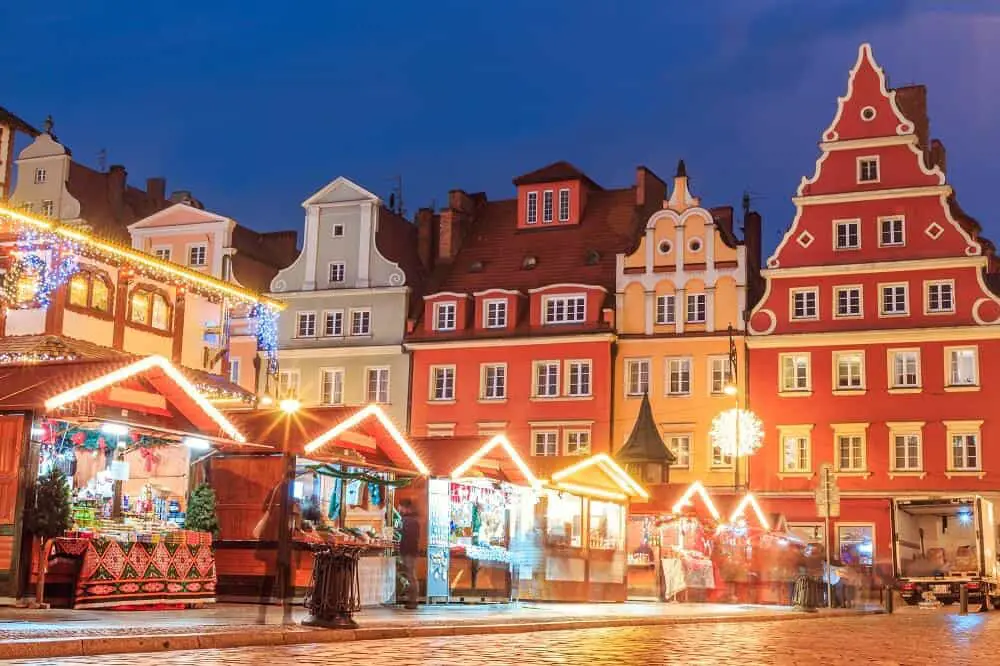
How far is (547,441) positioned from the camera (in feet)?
167

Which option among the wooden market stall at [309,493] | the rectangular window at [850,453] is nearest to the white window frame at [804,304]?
the rectangular window at [850,453]

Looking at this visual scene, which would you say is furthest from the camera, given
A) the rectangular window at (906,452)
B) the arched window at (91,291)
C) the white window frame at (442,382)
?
the white window frame at (442,382)

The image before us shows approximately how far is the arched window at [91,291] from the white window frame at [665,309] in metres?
25.8

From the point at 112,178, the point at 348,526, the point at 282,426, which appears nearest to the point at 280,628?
Answer: the point at 282,426

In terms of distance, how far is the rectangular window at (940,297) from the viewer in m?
46.6

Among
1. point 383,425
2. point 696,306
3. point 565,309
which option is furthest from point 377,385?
point 383,425

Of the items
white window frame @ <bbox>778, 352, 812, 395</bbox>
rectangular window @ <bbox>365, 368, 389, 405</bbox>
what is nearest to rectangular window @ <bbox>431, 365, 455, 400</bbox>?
rectangular window @ <bbox>365, 368, 389, 405</bbox>

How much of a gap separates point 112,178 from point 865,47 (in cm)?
3069

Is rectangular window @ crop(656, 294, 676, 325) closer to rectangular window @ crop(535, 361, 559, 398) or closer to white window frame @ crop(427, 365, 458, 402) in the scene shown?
rectangular window @ crop(535, 361, 559, 398)

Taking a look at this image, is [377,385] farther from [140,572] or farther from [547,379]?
[140,572]

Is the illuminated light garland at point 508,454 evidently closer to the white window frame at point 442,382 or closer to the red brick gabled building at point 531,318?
the red brick gabled building at point 531,318

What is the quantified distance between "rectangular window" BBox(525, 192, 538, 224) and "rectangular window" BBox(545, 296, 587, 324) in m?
5.08

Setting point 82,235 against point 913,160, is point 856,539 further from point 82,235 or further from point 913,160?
point 82,235

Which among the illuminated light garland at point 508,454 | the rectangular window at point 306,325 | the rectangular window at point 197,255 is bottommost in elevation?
the illuminated light garland at point 508,454
